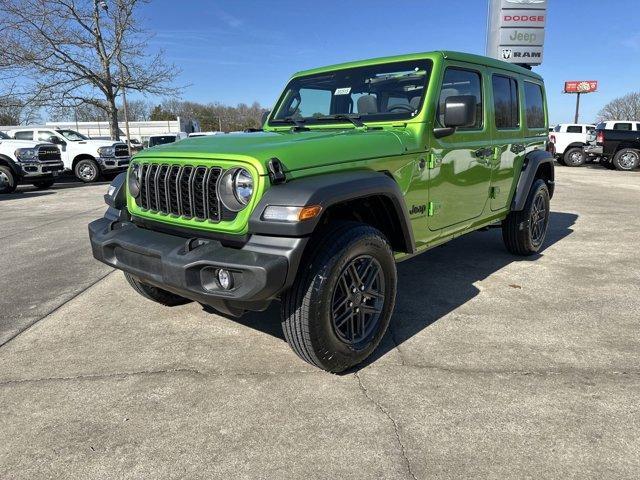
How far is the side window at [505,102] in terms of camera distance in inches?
171

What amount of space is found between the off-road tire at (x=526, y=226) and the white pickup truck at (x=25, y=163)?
42.0 ft

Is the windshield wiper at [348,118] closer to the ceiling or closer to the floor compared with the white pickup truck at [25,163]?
closer to the ceiling

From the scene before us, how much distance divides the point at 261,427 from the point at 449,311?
6.57 feet

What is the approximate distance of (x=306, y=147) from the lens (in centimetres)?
270

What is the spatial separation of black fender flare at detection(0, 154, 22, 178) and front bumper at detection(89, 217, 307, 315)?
12134mm

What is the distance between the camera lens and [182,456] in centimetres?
213

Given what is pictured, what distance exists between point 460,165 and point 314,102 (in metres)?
1.36

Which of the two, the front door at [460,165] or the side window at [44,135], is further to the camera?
the side window at [44,135]

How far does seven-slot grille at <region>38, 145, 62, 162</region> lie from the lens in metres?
13.3

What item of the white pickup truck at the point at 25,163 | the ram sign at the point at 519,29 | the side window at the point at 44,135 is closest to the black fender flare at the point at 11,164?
the white pickup truck at the point at 25,163

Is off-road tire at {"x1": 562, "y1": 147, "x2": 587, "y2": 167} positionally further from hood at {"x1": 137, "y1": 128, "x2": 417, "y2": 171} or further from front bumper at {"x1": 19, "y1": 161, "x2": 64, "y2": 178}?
hood at {"x1": 137, "y1": 128, "x2": 417, "y2": 171}

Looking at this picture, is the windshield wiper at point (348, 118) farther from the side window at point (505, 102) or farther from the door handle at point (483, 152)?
the side window at point (505, 102)

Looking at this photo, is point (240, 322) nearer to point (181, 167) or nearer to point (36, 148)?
point (181, 167)

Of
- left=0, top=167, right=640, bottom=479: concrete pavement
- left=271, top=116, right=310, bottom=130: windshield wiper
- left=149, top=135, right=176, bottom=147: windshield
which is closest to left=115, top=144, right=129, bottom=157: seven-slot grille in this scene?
left=149, top=135, right=176, bottom=147: windshield
